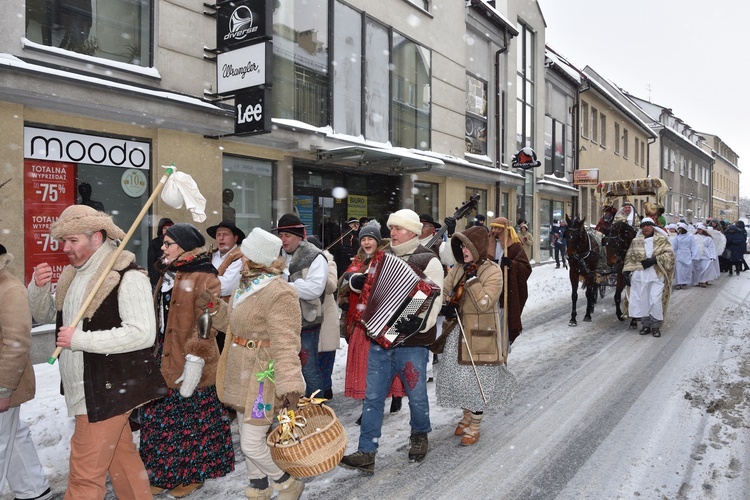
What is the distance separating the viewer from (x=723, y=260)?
20.3 meters

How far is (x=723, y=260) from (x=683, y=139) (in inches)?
1166

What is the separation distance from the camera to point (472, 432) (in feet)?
15.2

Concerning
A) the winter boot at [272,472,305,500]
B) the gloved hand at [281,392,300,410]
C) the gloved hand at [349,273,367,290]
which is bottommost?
the winter boot at [272,472,305,500]

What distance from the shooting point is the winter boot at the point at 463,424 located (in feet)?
15.6

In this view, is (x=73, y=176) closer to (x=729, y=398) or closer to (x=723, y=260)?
(x=729, y=398)

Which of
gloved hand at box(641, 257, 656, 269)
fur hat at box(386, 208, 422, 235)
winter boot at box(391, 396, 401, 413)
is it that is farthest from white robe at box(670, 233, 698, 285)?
fur hat at box(386, 208, 422, 235)

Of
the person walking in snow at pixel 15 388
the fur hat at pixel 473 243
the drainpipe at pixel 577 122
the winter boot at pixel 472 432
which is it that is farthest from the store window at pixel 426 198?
the drainpipe at pixel 577 122

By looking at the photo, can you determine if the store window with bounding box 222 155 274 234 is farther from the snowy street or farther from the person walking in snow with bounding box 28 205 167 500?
the person walking in snow with bounding box 28 205 167 500

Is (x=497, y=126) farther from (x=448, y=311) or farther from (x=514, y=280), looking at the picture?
(x=448, y=311)

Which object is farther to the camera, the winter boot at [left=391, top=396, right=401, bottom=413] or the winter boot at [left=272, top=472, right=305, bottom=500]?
the winter boot at [left=391, top=396, right=401, bottom=413]

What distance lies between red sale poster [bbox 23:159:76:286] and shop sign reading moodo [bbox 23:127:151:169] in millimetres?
115

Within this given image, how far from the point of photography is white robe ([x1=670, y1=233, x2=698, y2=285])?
16.0 meters

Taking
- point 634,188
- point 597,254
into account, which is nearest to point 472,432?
point 597,254

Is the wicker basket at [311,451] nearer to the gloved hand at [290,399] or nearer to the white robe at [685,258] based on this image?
the gloved hand at [290,399]
